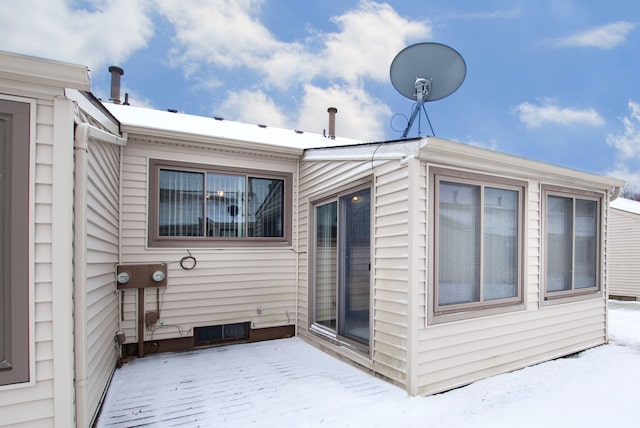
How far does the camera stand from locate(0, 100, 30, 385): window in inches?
81.4

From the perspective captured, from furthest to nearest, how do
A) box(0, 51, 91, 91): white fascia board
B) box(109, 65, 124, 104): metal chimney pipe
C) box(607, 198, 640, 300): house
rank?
box(607, 198, 640, 300): house → box(109, 65, 124, 104): metal chimney pipe → box(0, 51, 91, 91): white fascia board

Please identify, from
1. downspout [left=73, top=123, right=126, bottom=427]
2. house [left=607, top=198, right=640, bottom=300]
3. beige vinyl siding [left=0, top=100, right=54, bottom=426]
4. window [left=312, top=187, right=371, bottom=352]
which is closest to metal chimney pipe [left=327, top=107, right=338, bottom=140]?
window [left=312, top=187, right=371, bottom=352]

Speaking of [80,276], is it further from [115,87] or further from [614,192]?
[614,192]

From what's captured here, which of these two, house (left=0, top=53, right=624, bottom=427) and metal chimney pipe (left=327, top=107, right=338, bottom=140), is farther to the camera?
metal chimney pipe (left=327, top=107, right=338, bottom=140)

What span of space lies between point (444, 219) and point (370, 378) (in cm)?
179

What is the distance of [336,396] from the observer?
3205 mm

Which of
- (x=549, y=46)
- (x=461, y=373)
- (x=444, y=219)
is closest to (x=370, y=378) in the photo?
(x=461, y=373)

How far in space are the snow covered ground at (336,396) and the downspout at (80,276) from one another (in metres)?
0.58

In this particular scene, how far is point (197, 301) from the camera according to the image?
473 centimetres

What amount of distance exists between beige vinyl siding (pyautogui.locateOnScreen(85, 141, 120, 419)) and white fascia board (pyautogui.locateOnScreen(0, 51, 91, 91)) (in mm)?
715

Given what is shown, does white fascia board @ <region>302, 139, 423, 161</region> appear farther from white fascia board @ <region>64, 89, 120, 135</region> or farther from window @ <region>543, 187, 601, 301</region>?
white fascia board @ <region>64, 89, 120, 135</region>

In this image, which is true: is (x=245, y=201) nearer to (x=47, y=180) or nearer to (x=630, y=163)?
(x=47, y=180)

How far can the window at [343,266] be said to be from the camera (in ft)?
13.1

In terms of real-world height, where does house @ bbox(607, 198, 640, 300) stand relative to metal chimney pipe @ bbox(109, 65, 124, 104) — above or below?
below
